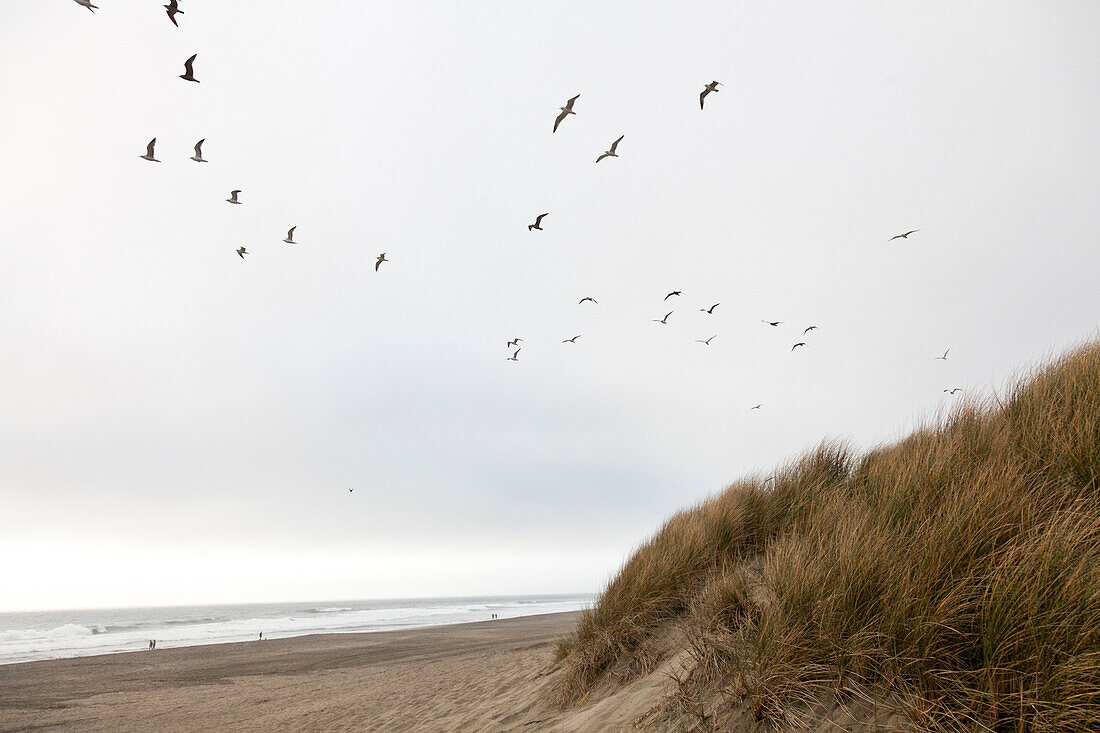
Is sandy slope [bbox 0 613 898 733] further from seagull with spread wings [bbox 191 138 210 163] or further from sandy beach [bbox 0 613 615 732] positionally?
seagull with spread wings [bbox 191 138 210 163]

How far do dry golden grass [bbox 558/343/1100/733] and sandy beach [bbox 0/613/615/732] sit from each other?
1.49 metres

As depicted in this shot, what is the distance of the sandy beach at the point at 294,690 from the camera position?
300 inches

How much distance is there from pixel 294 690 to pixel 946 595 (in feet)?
51.7

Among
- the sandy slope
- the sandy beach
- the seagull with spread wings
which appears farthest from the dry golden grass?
the seagull with spread wings

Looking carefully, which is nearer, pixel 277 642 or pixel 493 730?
pixel 493 730

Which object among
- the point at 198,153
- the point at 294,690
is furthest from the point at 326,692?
the point at 198,153

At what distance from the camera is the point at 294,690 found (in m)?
14.1

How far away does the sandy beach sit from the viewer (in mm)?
7621

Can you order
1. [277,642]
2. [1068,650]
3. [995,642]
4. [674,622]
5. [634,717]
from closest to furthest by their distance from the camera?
[1068,650] < [995,642] < [634,717] < [674,622] < [277,642]

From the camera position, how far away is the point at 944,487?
13.8 feet

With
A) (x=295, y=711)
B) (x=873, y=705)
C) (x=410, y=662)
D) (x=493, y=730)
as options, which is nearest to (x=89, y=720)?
(x=295, y=711)

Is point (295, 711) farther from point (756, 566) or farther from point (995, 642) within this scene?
point (995, 642)

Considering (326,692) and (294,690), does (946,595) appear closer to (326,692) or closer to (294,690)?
(326,692)

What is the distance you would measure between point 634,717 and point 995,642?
246 cm
